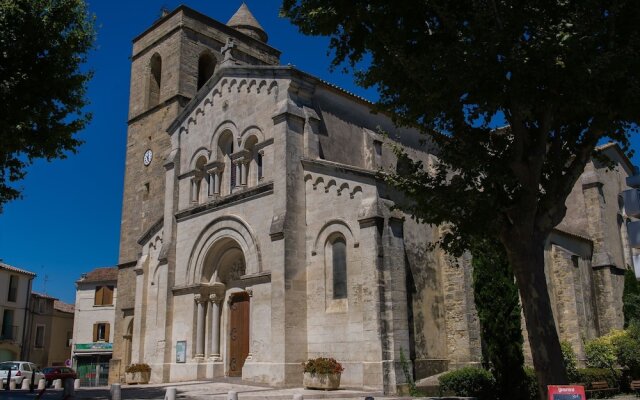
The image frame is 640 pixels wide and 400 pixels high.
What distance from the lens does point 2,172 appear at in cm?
1672

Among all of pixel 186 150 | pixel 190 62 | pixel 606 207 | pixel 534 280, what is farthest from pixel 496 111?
pixel 190 62

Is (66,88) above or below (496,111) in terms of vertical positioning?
above

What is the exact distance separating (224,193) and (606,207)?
62.3ft

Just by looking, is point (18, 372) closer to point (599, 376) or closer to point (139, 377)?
point (139, 377)

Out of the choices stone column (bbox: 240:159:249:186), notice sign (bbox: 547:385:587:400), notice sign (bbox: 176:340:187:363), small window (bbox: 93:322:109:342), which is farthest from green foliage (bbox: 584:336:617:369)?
small window (bbox: 93:322:109:342)

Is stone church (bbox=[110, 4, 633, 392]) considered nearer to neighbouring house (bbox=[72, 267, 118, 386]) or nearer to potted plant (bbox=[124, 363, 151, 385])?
potted plant (bbox=[124, 363, 151, 385])

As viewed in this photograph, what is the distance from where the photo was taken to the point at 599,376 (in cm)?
2052

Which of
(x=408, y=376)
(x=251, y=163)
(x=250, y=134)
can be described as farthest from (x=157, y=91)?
(x=408, y=376)

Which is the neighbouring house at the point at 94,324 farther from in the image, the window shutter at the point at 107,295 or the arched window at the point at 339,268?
the arched window at the point at 339,268

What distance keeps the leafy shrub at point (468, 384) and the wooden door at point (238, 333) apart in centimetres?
800

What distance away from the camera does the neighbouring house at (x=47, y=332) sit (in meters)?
47.6

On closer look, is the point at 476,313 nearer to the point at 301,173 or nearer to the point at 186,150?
the point at 301,173

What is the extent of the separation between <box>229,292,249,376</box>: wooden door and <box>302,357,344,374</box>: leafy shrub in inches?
173

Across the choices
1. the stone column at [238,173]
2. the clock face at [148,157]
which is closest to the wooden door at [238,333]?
the stone column at [238,173]
